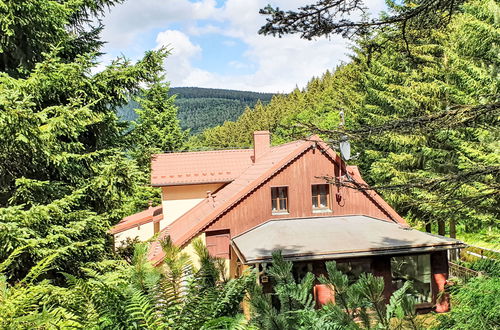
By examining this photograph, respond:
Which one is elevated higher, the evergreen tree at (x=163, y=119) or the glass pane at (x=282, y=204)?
the evergreen tree at (x=163, y=119)

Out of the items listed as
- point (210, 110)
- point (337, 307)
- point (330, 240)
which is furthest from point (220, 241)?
point (210, 110)

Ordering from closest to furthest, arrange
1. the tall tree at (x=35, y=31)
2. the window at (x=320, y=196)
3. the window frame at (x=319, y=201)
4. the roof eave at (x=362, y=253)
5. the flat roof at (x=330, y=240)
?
the tall tree at (x=35, y=31), the roof eave at (x=362, y=253), the flat roof at (x=330, y=240), the window frame at (x=319, y=201), the window at (x=320, y=196)

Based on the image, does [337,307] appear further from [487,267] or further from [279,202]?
[279,202]

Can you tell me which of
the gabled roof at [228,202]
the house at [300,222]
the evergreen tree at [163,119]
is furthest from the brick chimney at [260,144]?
A: the evergreen tree at [163,119]

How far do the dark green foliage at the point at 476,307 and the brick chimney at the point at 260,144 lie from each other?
1526cm

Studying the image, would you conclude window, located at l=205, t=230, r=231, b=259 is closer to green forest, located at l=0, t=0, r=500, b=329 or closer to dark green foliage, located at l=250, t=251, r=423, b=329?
green forest, located at l=0, t=0, r=500, b=329

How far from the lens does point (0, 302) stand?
6.77ft

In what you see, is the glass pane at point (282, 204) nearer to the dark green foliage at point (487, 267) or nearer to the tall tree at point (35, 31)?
the tall tree at point (35, 31)

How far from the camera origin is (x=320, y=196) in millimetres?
14164

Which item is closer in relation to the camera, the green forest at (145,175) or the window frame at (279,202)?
the green forest at (145,175)

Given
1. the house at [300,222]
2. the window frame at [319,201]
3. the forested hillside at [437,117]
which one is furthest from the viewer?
the window frame at [319,201]

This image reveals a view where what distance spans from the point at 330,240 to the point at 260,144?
749 cm

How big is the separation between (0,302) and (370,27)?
496cm

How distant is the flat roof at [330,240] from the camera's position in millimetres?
10648
